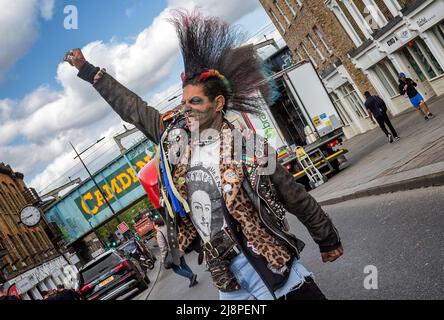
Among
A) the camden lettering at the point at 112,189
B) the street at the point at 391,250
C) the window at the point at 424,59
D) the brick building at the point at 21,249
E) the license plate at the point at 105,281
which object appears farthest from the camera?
the camden lettering at the point at 112,189

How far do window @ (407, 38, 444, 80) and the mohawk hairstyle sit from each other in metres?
19.1

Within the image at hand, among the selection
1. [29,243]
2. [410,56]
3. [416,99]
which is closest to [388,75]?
[410,56]

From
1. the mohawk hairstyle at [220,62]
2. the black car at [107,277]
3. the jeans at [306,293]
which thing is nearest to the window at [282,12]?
the black car at [107,277]

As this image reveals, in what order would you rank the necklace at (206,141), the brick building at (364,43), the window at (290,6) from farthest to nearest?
the window at (290,6)
the brick building at (364,43)
the necklace at (206,141)

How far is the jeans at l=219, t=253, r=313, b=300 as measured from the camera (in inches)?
107

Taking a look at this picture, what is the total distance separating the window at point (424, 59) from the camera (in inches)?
792

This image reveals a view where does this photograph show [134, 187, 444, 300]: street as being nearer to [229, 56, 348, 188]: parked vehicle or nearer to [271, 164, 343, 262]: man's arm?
[271, 164, 343, 262]: man's arm

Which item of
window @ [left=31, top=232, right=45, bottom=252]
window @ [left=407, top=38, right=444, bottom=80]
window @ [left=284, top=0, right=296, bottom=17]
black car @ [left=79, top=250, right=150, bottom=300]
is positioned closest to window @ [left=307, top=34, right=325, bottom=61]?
window @ [left=284, top=0, right=296, bottom=17]

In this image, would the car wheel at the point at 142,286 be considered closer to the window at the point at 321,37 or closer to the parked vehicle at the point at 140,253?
the parked vehicle at the point at 140,253

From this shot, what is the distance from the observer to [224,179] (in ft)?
8.86

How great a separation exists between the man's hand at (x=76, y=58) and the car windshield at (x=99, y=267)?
12200 mm

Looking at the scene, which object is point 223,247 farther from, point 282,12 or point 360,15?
point 282,12

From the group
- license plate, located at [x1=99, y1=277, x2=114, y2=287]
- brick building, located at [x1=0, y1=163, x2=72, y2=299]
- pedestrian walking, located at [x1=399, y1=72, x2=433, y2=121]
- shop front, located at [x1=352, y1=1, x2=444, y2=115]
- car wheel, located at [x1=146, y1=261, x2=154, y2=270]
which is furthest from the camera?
brick building, located at [x1=0, y1=163, x2=72, y2=299]

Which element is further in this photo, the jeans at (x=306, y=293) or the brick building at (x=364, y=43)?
the brick building at (x=364, y=43)
